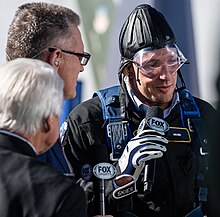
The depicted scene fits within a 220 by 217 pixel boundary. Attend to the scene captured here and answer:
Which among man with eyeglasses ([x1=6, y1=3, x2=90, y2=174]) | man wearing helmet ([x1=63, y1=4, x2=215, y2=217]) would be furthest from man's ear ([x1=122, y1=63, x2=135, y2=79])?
man with eyeglasses ([x1=6, y1=3, x2=90, y2=174])

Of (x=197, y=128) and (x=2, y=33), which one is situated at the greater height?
(x=2, y=33)

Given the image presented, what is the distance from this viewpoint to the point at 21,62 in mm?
1861

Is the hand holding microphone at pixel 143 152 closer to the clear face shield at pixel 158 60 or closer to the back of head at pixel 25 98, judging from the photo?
the clear face shield at pixel 158 60

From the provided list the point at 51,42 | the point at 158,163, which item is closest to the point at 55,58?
the point at 51,42

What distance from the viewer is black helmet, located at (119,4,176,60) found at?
2.72 m

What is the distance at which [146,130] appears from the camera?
2.48 meters

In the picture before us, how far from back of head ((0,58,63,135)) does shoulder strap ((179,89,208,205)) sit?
37.9 inches

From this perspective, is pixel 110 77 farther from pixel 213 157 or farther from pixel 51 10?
pixel 51 10

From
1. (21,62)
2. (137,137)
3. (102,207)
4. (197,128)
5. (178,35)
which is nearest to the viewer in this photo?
(21,62)

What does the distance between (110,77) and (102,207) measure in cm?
98

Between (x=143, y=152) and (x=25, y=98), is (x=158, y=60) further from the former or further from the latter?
(x=25, y=98)

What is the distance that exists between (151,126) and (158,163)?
215mm

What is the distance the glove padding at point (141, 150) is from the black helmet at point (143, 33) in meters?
0.40

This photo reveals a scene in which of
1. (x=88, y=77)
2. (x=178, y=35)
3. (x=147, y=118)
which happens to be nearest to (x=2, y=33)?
(x=88, y=77)
